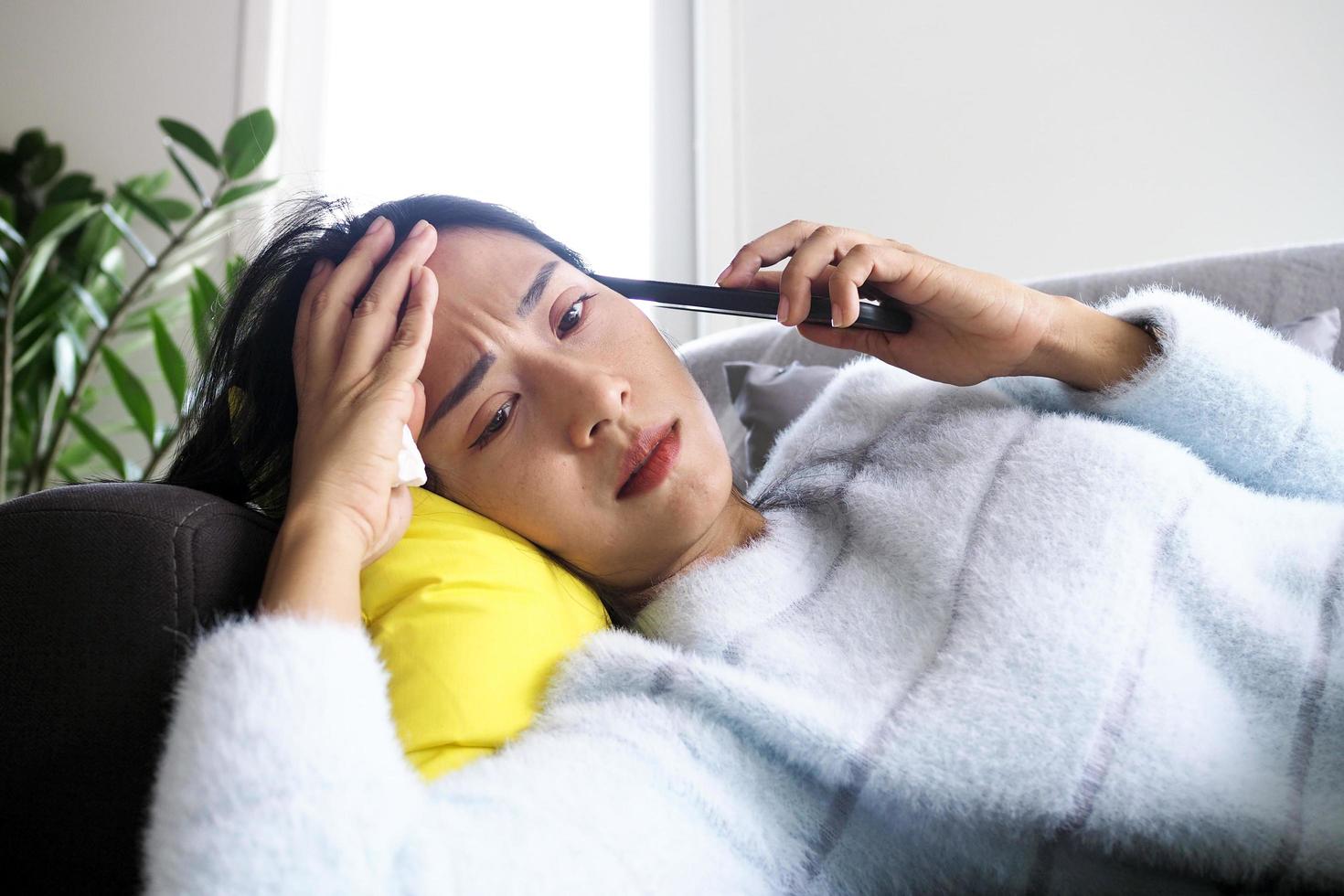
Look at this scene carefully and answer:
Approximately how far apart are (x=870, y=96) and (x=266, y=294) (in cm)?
163

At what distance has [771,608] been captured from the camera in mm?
770

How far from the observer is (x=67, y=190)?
2680mm

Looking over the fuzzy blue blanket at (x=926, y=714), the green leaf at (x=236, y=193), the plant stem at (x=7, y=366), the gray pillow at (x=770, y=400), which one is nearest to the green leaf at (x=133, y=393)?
the plant stem at (x=7, y=366)

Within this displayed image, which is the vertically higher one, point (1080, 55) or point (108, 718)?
point (1080, 55)

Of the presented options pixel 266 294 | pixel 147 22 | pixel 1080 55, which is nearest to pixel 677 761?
pixel 266 294

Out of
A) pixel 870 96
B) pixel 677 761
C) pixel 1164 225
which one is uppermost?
pixel 870 96

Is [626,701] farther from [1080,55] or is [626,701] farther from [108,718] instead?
[1080,55]

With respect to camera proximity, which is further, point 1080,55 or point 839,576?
point 1080,55

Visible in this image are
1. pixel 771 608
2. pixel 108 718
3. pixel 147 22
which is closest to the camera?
pixel 108 718

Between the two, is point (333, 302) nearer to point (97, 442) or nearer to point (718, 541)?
point (718, 541)

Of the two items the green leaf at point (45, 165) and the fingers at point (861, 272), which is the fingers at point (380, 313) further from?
the green leaf at point (45, 165)

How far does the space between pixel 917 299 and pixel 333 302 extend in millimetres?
525

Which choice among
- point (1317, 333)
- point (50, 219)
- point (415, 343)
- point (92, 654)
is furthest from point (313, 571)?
point (50, 219)

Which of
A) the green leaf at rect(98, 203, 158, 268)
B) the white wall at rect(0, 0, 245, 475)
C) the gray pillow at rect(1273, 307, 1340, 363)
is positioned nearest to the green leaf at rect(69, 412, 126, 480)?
the green leaf at rect(98, 203, 158, 268)
